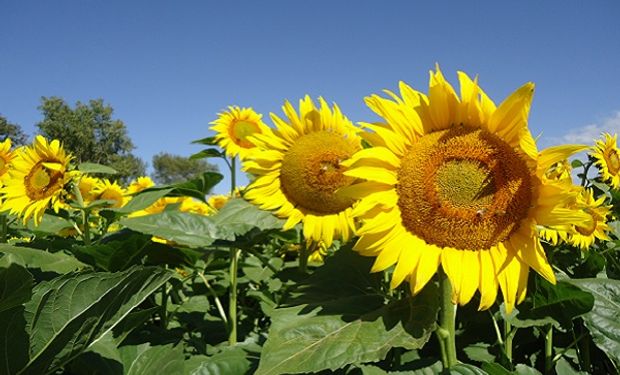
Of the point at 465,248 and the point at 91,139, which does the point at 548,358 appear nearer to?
the point at 465,248

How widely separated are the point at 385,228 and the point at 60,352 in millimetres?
770

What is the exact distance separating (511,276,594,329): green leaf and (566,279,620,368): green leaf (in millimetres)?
53

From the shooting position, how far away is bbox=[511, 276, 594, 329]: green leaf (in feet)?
5.01

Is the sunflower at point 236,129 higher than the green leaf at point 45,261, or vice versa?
the sunflower at point 236,129

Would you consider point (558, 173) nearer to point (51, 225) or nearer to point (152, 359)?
point (152, 359)

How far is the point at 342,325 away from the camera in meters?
1.36

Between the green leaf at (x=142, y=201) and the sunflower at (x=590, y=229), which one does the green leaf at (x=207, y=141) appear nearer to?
the green leaf at (x=142, y=201)

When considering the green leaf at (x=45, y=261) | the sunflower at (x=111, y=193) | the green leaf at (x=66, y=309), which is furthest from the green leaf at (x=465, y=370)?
the sunflower at (x=111, y=193)

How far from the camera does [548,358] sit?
187 cm

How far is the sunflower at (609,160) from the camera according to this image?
3697mm

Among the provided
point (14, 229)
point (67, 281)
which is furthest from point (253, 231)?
point (14, 229)

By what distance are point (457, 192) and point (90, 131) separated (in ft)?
145

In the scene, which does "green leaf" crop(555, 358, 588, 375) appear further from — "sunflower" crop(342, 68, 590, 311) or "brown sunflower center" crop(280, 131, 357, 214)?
A: "brown sunflower center" crop(280, 131, 357, 214)

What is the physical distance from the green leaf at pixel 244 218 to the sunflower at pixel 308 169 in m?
0.03
